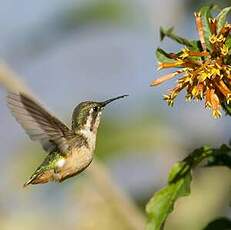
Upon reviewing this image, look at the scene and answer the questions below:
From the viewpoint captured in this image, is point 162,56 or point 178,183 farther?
point 178,183

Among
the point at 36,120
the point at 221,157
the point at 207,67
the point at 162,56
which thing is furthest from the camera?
the point at 36,120

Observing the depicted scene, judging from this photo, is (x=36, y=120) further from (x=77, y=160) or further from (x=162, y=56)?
(x=162, y=56)

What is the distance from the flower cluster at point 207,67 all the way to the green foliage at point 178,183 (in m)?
0.36

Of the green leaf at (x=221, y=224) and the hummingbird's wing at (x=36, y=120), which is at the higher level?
the hummingbird's wing at (x=36, y=120)

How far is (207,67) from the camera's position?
2.95 meters

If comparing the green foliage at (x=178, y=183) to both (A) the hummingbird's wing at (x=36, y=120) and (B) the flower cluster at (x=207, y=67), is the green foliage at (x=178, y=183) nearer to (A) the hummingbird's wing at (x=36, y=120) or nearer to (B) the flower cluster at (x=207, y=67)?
(B) the flower cluster at (x=207, y=67)

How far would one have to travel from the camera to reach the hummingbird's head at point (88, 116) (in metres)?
3.65

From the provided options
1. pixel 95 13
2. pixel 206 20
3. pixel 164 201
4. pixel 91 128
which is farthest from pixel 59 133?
pixel 95 13

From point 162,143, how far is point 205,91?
3.22m

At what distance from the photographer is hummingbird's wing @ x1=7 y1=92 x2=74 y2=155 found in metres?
3.45

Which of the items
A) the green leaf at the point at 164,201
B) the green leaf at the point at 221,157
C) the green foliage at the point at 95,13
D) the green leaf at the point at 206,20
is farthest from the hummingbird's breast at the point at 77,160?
the green foliage at the point at 95,13

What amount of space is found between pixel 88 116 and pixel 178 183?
1.89 ft

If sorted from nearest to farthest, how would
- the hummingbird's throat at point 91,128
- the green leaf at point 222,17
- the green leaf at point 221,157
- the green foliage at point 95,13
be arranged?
the green leaf at point 222,17
the green leaf at point 221,157
the hummingbird's throat at point 91,128
the green foliage at point 95,13

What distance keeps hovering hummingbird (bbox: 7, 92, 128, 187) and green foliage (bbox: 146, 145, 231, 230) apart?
1.20 ft
